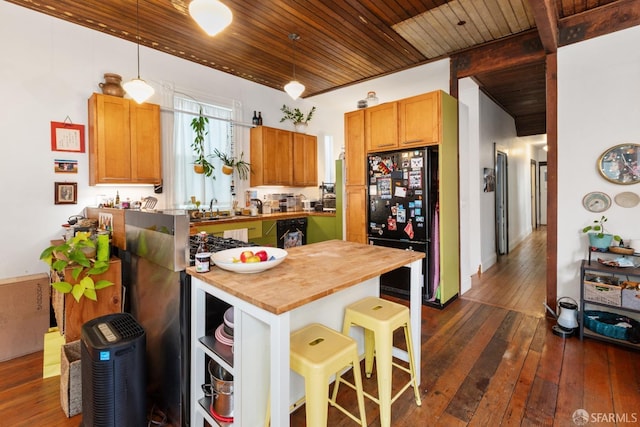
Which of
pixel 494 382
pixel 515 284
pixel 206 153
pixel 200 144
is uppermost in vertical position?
pixel 200 144

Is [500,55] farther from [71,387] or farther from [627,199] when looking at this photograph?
[71,387]

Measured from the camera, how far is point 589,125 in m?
2.74

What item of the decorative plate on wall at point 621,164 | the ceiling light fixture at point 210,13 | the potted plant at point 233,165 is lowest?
the decorative plate on wall at point 621,164

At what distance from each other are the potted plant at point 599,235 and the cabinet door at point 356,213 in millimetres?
2179

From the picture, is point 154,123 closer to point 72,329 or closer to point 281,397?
point 72,329

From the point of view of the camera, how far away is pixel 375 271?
156 cm

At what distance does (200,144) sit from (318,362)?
372cm

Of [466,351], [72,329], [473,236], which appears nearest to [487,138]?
[473,236]

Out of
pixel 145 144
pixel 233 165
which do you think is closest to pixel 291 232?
pixel 233 165

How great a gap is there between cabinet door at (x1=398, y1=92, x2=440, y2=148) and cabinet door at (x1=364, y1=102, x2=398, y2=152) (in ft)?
0.23

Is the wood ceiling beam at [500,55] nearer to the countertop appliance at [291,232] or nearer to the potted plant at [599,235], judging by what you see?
the potted plant at [599,235]

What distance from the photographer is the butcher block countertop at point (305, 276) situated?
1.18 m

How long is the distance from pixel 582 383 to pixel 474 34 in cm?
337

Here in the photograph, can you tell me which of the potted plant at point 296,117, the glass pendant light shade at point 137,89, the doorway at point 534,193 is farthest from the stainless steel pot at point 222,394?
the doorway at point 534,193
